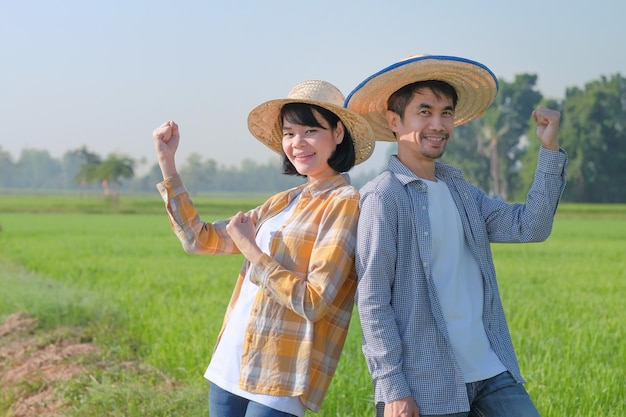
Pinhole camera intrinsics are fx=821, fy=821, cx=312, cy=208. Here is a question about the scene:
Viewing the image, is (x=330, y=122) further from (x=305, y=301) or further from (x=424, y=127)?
(x=305, y=301)

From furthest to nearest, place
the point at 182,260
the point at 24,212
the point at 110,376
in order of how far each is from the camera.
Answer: the point at 24,212 → the point at 182,260 → the point at 110,376

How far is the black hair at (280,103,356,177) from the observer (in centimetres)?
263

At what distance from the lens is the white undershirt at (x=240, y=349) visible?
8.04 ft

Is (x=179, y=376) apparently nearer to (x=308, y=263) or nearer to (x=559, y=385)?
(x=559, y=385)

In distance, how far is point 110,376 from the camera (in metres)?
5.45

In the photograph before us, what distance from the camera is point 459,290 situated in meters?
2.38

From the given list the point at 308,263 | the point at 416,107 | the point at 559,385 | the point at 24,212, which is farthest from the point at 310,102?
the point at 24,212

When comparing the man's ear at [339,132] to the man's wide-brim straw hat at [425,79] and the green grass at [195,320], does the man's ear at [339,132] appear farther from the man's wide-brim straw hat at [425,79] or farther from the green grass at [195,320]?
the green grass at [195,320]

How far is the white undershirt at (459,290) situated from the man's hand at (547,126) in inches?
14.5

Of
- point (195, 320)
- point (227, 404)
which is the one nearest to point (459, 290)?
point (227, 404)

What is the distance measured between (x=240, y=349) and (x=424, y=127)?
880mm

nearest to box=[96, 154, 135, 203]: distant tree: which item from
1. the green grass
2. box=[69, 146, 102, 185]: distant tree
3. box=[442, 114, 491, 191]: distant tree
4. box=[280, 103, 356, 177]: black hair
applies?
box=[69, 146, 102, 185]: distant tree

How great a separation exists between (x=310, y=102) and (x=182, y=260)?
12.1 m

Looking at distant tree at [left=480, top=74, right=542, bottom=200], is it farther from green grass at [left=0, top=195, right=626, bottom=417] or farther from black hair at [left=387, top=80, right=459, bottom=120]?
black hair at [left=387, top=80, right=459, bottom=120]
